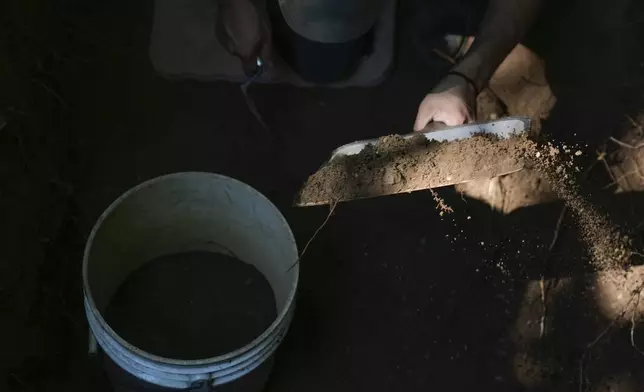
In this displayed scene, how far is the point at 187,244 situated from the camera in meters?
1.32

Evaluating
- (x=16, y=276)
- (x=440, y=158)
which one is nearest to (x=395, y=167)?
(x=440, y=158)

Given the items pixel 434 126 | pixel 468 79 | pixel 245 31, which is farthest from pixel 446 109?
pixel 245 31

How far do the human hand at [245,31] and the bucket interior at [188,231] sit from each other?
1.27ft

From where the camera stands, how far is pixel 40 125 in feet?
4.28

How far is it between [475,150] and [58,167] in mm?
766

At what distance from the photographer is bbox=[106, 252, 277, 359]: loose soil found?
1262mm

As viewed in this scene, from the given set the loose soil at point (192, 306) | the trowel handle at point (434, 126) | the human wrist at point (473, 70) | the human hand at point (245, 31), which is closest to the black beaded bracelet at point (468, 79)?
the human wrist at point (473, 70)

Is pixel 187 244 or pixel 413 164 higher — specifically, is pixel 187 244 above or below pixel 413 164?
below

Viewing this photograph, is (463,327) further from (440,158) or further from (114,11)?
(114,11)

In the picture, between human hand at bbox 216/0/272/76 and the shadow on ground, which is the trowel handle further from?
human hand at bbox 216/0/272/76

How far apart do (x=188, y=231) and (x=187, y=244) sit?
5cm

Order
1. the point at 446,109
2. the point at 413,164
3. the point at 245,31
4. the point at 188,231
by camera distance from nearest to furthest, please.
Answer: the point at 413,164 → the point at 446,109 → the point at 188,231 → the point at 245,31

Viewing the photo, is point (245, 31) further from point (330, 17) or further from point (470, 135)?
point (470, 135)

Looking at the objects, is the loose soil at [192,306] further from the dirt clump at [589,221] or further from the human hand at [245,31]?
the dirt clump at [589,221]
